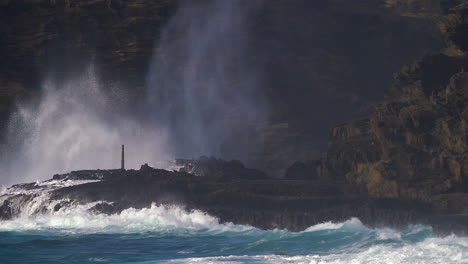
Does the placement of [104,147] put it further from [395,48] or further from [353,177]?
[353,177]

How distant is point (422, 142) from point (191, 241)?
912 centimetres

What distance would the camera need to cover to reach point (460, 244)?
60.0ft

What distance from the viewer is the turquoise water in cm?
1870

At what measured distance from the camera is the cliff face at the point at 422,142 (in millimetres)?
25156

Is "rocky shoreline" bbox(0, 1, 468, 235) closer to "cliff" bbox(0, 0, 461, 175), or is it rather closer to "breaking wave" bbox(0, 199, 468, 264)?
"breaking wave" bbox(0, 199, 468, 264)

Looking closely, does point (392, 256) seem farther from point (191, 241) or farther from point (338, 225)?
point (191, 241)

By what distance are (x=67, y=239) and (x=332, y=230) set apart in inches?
359

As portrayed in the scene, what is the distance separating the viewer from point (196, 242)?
24219 millimetres

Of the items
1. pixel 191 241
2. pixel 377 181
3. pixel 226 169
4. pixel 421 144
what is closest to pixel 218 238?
pixel 191 241

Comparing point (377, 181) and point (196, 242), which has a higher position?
point (377, 181)

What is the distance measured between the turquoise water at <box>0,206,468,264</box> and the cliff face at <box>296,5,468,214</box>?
109 inches

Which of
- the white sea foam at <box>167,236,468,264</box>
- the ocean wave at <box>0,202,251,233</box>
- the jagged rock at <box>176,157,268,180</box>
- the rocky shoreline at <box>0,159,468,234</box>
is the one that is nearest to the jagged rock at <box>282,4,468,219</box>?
the rocky shoreline at <box>0,159,468,234</box>

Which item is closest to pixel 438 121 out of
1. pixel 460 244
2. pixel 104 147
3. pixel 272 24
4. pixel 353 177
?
pixel 353 177

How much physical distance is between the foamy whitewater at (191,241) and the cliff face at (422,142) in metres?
2.74
